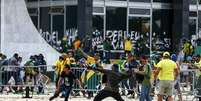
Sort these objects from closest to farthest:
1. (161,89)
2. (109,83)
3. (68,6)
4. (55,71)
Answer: (109,83), (161,89), (55,71), (68,6)

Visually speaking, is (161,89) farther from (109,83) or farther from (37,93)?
(37,93)

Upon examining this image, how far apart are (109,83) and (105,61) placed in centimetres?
1555

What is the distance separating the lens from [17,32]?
3161 cm

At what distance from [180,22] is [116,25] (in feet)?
12.4

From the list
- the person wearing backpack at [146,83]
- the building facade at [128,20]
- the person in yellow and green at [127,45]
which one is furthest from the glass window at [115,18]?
the person wearing backpack at [146,83]

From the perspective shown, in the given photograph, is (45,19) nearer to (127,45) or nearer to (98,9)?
(98,9)

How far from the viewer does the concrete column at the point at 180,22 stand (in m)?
38.1

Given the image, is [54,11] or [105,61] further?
[54,11]

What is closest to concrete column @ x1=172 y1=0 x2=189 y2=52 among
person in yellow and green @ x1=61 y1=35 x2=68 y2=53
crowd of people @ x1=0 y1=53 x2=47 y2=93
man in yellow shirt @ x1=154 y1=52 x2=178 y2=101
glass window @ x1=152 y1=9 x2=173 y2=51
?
glass window @ x1=152 y1=9 x2=173 y2=51

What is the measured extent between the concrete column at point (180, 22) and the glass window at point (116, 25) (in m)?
3.12

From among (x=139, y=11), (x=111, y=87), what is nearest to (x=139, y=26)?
(x=139, y=11)

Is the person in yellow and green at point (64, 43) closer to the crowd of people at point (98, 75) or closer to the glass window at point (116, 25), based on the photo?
the glass window at point (116, 25)

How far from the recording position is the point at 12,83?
26359 mm

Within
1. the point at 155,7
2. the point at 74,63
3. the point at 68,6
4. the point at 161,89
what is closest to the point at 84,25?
the point at 68,6
